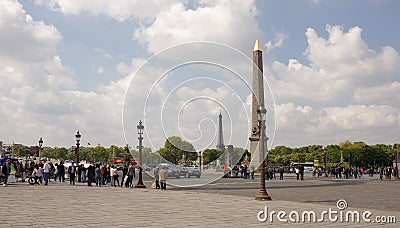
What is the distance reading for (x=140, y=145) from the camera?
28.5m

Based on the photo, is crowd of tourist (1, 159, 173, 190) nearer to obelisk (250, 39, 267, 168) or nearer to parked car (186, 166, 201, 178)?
parked car (186, 166, 201, 178)

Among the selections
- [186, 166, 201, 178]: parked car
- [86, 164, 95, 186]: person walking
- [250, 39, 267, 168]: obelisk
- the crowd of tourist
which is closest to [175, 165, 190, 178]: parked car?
[186, 166, 201, 178]: parked car

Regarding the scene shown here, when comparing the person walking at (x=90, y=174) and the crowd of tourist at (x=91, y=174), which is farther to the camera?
the person walking at (x=90, y=174)

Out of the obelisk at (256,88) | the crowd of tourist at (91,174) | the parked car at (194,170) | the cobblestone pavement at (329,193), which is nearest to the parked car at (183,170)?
the parked car at (194,170)

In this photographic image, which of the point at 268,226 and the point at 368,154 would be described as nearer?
the point at 268,226

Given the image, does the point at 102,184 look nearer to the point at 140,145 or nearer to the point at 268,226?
the point at 140,145

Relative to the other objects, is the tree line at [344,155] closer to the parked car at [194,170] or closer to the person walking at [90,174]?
the parked car at [194,170]

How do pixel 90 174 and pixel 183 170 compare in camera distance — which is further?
pixel 183 170

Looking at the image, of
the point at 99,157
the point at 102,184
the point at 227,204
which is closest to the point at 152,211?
the point at 227,204

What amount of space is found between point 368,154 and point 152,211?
376 feet

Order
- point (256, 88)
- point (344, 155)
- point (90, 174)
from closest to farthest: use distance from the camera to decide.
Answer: point (90, 174), point (256, 88), point (344, 155)

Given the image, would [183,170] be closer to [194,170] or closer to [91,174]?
[194,170]

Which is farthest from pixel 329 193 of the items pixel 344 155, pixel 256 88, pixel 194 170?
pixel 344 155

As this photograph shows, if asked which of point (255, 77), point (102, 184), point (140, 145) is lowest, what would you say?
point (102, 184)
